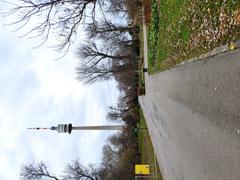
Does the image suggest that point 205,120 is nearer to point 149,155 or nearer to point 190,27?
point 190,27

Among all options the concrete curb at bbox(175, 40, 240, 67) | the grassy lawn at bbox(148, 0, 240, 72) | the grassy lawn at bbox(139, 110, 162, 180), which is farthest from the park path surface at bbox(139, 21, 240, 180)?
the grassy lawn at bbox(139, 110, 162, 180)

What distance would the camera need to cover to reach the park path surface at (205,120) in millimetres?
9297

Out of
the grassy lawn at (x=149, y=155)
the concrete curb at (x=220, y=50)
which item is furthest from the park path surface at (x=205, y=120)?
the grassy lawn at (x=149, y=155)

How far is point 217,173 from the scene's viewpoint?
10.2 metres

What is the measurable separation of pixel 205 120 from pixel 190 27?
4033mm

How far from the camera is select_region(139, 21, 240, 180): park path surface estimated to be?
30.5 ft

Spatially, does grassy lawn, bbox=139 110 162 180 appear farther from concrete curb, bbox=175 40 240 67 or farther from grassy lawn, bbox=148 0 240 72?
concrete curb, bbox=175 40 240 67

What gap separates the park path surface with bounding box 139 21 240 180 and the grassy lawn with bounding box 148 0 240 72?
1.76 ft

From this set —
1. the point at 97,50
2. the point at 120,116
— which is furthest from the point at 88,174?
the point at 97,50

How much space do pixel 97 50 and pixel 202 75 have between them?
40.8 meters

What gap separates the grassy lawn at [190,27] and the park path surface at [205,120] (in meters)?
0.54

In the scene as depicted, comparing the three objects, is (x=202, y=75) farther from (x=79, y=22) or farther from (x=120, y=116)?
(x=120, y=116)

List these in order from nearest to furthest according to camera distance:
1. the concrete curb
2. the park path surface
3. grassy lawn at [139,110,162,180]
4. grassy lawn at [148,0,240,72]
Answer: the park path surface, the concrete curb, grassy lawn at [148,0,240,72], grassy lawn at [139,110,162,180]

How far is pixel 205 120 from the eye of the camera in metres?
11.3
